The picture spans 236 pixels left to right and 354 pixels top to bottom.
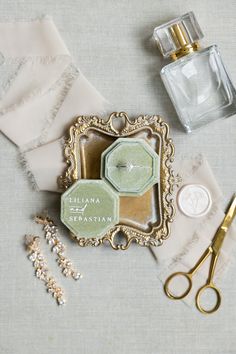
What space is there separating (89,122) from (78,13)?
19 centimetres

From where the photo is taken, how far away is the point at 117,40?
32.6 inches

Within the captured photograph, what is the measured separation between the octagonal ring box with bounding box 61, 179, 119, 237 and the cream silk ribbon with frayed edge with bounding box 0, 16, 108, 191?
67mm

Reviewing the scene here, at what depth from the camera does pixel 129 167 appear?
2.54 feet

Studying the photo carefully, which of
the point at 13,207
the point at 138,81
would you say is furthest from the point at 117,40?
the point at 13,207

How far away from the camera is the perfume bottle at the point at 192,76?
0.79 metres

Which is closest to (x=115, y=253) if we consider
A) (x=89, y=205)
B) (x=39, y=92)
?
(x=89, y=205)

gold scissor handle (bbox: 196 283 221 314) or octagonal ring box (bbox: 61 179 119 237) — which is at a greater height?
octagonal ring box (bbox: 61 179 119 237)

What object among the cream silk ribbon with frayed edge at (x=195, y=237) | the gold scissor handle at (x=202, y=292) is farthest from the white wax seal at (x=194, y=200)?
the gold scissor handle at (x=202, y=292)

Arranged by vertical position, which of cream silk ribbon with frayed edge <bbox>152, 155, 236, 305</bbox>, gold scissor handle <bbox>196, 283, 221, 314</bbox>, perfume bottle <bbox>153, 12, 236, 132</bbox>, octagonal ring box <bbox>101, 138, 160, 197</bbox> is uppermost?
perfume bottle <bbox>153, 12, 236, 132</bbox>

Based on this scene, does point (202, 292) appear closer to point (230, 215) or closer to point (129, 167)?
point (230, 215)

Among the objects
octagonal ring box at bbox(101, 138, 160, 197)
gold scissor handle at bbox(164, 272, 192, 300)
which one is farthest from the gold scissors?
octagonal ring box at bbox(101, 138, 160, 197)

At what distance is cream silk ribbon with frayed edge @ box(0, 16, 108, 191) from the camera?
0.82 m

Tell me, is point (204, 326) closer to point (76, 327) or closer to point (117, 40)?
point (76, 327)

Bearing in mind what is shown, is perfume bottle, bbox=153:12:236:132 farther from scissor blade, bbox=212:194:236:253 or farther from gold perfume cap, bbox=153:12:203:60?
scissor blade, bbox=212:194:236:253
